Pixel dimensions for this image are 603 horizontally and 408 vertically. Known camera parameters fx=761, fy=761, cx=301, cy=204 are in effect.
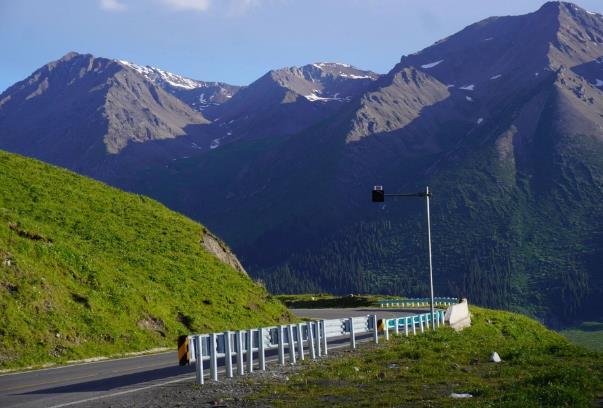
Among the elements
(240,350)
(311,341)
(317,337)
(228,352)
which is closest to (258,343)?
(240,350)

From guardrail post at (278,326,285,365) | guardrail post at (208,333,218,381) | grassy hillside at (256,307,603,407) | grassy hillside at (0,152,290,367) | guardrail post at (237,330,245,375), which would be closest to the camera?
grassy hillside at (256,307,603,407)

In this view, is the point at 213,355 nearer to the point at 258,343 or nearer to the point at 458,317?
the point at 258,343

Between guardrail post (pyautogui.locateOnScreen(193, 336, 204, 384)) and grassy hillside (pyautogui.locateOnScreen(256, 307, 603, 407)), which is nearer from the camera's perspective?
grassy hillside (pyautogui.locateOnScreen(256, 307, 603, 407))

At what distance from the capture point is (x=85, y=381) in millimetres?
21062

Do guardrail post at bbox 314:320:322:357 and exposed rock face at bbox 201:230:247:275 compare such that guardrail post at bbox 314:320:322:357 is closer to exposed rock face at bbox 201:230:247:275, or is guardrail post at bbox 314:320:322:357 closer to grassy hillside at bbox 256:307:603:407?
grassy hillside at bbox 256:307:603:407

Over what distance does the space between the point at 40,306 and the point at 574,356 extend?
2002 centimetres

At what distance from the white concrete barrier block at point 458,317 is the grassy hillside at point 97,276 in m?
10.4

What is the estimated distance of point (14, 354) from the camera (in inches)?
1051

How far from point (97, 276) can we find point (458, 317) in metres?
24.9

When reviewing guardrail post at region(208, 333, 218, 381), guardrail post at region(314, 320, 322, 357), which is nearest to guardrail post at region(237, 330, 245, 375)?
guardrail post at region(208, 333, 218, 381)

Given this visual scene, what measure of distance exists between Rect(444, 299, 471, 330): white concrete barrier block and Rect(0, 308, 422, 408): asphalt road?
23.7m

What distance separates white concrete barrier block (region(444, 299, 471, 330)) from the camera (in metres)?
47.9

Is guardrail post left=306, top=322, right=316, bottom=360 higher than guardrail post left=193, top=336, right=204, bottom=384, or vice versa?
guardrail post left=193, top=336, right=204, bottom=384

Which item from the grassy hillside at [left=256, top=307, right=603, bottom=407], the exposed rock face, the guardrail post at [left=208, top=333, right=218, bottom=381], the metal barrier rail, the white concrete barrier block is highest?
the exposed rock face
